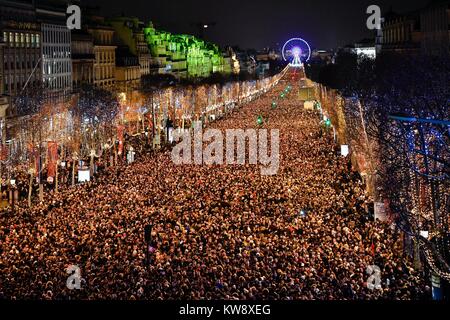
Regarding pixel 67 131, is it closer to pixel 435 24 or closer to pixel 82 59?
pixel 82 59

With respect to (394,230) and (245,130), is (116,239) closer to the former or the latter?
(394,230)

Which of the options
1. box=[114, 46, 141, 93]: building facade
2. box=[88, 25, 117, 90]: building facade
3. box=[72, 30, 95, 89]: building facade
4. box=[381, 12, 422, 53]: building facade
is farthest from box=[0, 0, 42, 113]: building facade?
box=[381, 12, 422, 53]: building facade

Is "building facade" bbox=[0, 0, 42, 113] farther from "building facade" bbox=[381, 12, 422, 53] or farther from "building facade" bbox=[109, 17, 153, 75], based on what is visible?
"building facade" bbox=[381, 12, 422, 53]

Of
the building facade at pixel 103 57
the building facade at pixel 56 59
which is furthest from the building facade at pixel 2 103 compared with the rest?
the building facade at pixel 103 57

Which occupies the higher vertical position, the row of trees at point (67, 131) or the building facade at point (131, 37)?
the building facade at point (131, 37)

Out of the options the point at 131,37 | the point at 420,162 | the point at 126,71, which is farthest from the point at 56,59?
the point at 420,162

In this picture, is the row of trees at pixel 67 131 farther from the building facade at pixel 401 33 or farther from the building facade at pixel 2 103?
the building facade at pixel 401 33

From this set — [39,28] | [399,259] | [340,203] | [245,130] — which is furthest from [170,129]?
[399,259]
